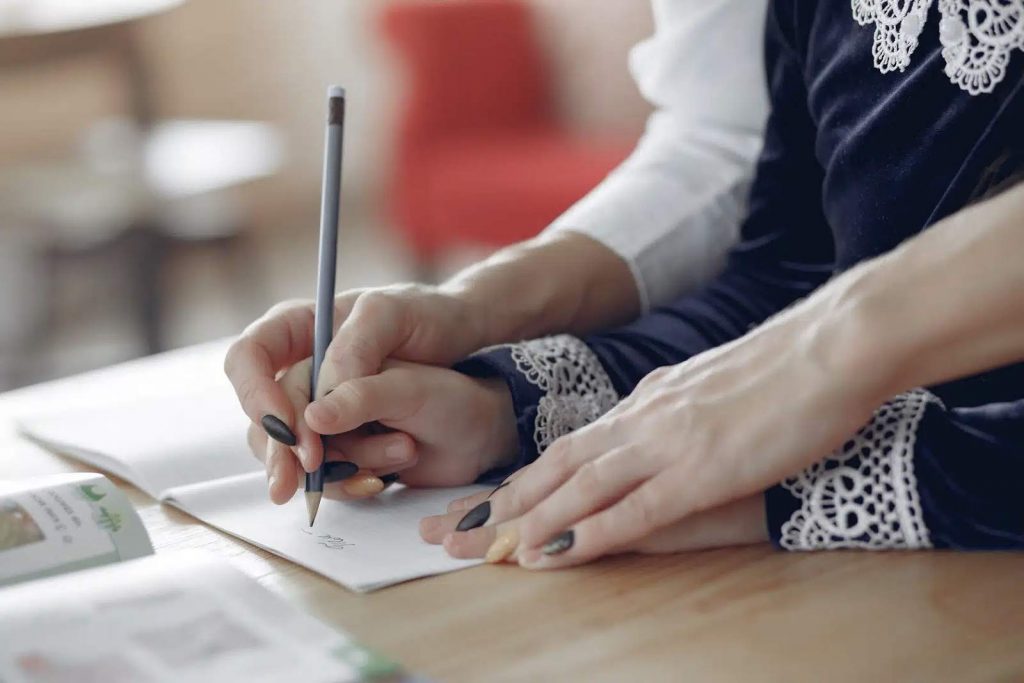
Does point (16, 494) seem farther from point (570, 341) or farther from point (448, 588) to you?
point (570, 341)

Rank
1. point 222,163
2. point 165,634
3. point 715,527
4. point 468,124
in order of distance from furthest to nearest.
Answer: point 468,124, point 222,163, point 715,527, point 165,634

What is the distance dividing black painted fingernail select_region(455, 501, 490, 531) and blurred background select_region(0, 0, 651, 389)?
2.33 m

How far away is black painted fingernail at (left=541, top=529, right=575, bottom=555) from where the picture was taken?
69 centimetres

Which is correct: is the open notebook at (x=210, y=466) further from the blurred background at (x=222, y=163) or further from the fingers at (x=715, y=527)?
the blurred background at (x=222, y=163)

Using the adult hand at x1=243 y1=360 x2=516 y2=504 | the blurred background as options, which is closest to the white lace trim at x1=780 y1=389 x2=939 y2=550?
the adult hand at x1=243 y1=360 x2=516 y2=504

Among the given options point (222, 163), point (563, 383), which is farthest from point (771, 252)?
point (222, 163)

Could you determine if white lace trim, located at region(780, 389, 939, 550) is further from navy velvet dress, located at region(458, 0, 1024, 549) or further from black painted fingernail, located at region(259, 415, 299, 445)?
black painted fingernail, located at region(259, 415, 299, 445)

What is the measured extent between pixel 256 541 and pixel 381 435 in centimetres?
11

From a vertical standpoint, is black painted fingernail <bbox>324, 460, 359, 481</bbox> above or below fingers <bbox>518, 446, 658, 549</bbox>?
below

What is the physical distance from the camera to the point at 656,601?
2.13 ft

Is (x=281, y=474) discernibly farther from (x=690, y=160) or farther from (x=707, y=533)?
(x=690, y=160)

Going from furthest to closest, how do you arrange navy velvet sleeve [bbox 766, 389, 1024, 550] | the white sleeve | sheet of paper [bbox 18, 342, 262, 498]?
the white sleeve
sheet of paper [bbox 18, 342, 262, 498]
navy velvet sleeve [bbox 766, 389, 1024, 550]

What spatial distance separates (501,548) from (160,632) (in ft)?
0.60

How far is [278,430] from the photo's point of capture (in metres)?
0.81
